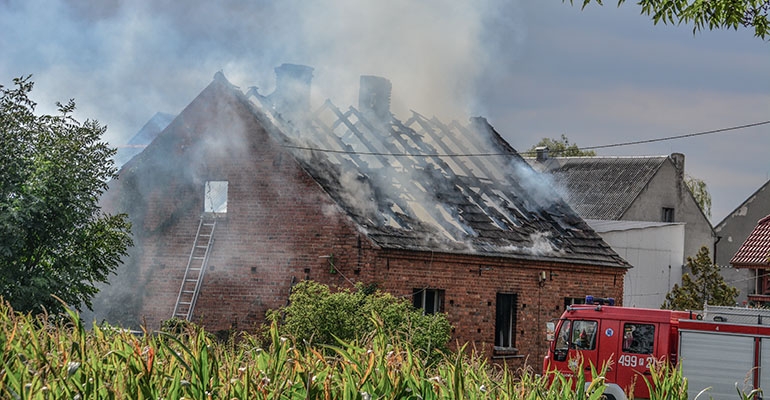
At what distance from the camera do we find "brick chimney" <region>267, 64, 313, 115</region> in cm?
2691

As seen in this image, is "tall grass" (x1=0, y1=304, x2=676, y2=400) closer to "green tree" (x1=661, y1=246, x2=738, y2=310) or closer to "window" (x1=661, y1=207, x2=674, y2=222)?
"green tree" (x1=661, y1=246, x2=738, y2=310)

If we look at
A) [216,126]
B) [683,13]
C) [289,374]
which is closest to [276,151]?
[216,126]

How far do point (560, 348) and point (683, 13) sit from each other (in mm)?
9543

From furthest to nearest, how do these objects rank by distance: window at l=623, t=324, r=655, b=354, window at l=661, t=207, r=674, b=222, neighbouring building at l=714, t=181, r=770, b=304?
1. neighbouring building at l=714, t=181, r=770, b=304
2. window at l=661, t=207, r=674, b=222
3. window at l=623, t=324, r=655, b=354

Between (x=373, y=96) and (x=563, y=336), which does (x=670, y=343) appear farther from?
(x=373, y=96)

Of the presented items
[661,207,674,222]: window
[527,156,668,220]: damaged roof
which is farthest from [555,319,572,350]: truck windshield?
[661,207,674,222]: window

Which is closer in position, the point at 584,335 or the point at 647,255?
the point at 584,335

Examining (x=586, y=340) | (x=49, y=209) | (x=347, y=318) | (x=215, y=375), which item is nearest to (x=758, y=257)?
(x=586, y=340)

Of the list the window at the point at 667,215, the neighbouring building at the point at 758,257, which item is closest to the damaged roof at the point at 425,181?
the neighbouring building at the point at 758,257

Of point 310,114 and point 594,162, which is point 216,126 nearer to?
point 310,114

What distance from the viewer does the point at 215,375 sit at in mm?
6535

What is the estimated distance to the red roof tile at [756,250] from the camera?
3172 centimetres

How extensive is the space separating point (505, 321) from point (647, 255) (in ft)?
39.3

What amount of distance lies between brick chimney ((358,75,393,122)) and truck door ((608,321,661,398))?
1100cm
